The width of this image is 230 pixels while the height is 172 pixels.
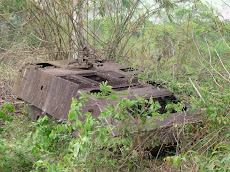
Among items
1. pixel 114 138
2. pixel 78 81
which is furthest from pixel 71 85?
pixel 114 138

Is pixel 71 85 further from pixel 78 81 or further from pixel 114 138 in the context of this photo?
pixel 114 138

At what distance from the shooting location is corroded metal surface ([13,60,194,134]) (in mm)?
5051

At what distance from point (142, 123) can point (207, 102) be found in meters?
0.77

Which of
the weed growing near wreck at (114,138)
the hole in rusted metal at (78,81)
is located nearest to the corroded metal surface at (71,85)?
the hole in rusted metal at (78,81)

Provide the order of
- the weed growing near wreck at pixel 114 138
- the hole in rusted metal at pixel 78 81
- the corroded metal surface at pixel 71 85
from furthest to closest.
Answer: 1. the hole in rusted metal at pixel 78 81
2. the corroded metal surface at pixel 71 85
3. the weed growing near wreck at pixel 114 138

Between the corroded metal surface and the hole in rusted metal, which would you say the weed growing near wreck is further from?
the hole in rusted metal

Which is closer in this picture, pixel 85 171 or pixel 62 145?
pixel 85 171

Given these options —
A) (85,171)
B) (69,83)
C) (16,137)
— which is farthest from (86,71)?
(85,171)

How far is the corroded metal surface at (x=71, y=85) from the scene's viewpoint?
16.6 ft

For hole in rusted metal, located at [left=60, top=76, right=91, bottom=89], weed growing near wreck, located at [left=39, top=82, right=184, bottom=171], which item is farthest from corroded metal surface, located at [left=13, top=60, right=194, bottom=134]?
weed growing near wreck, located at [left=39, top=82, right=184, bottom=171]

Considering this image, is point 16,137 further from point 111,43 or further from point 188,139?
point 111,43

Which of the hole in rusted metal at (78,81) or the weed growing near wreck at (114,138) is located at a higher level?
the hole in rusted metal at (78,81)

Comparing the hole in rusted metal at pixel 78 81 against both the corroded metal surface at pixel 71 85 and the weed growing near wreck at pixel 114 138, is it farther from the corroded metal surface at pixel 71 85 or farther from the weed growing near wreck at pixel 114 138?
the weed growing near wreck at pixel 114 138

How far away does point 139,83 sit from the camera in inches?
223
